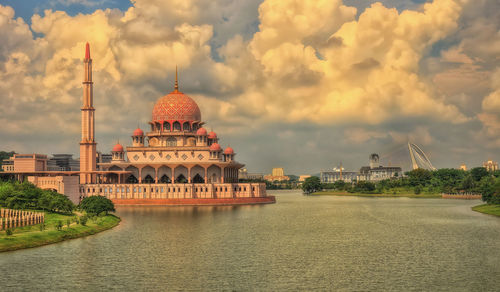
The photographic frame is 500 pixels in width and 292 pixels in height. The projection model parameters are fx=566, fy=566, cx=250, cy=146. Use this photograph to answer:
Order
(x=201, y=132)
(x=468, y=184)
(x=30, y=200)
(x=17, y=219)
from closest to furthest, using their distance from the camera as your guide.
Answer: (x=17, y=219) < (x=30, y=200) < (x=201, y=132) < (x=468, y=184)

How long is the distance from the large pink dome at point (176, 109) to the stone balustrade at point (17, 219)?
57834mm

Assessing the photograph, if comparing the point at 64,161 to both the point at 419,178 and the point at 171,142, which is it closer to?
the point at 171,142

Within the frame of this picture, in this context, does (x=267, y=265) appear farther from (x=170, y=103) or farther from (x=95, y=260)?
(x=170, y=103)

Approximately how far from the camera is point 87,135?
101m

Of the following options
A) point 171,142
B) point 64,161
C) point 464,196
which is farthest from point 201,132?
point 64,161

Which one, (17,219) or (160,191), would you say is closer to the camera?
(17,219)

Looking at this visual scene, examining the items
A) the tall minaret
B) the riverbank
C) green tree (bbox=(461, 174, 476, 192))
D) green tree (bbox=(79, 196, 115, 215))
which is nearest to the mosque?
the tall minaret

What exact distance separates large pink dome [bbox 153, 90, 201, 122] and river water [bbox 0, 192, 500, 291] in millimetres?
49747

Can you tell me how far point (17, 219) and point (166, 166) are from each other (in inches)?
2241

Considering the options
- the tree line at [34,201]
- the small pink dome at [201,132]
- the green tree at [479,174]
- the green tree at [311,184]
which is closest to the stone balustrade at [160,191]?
the small pink dome at [201,132]

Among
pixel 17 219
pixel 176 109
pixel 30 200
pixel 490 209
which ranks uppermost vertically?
pixel 176 109

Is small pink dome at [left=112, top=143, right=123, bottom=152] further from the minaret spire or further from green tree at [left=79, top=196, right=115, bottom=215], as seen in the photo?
green tree at [left=79, top=196, right=115, bottom=215]

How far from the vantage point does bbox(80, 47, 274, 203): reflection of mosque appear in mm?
98000

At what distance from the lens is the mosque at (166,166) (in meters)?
97.4
